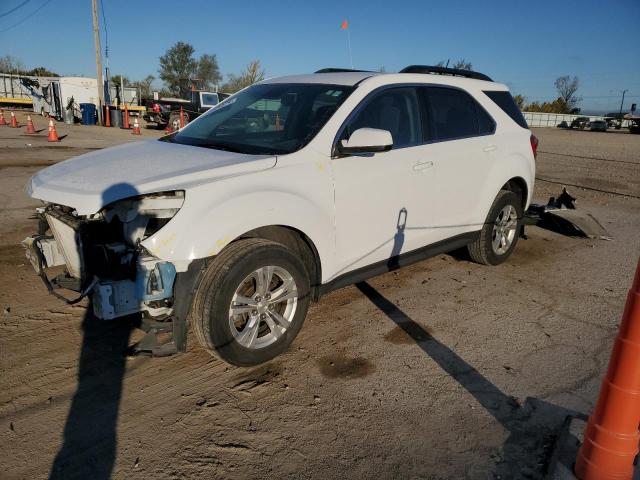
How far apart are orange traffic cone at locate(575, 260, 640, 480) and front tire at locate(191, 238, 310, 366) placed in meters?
1.86

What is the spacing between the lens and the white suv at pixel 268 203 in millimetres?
2811

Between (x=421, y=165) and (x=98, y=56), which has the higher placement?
(x=98, y=56)

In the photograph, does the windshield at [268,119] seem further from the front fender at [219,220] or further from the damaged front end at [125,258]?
the damaged front end at [125,258]

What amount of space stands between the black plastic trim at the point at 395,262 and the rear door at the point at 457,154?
0.08 meters

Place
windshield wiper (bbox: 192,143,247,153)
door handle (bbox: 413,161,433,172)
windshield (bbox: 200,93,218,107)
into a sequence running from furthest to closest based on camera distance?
windshield (bbox: 200,93,218,107) → door handle (bbox: 413,161,433,172) → windshield wiper (bbox: 192,143,247,153)

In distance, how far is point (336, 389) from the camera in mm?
3061

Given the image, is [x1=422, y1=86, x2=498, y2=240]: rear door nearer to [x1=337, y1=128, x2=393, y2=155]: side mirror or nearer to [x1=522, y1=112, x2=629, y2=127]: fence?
[x1=337, y1=128, x2=393, y2=155]: side mirror

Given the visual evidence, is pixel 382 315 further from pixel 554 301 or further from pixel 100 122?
pixel 100 122

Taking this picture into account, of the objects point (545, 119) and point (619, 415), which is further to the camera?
point (545, 119)

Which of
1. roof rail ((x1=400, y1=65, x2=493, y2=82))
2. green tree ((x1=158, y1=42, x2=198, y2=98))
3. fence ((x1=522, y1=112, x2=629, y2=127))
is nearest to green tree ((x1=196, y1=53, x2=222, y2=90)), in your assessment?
green tree ((x1=158, y1=42, x2=198, y2=98))

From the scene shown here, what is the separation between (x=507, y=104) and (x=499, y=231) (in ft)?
4.52

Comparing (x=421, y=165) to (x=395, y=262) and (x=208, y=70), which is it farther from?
(x=208, y=70)

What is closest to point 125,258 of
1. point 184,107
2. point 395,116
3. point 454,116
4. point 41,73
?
point 395,116

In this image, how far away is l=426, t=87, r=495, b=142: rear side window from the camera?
4312 millimetres
